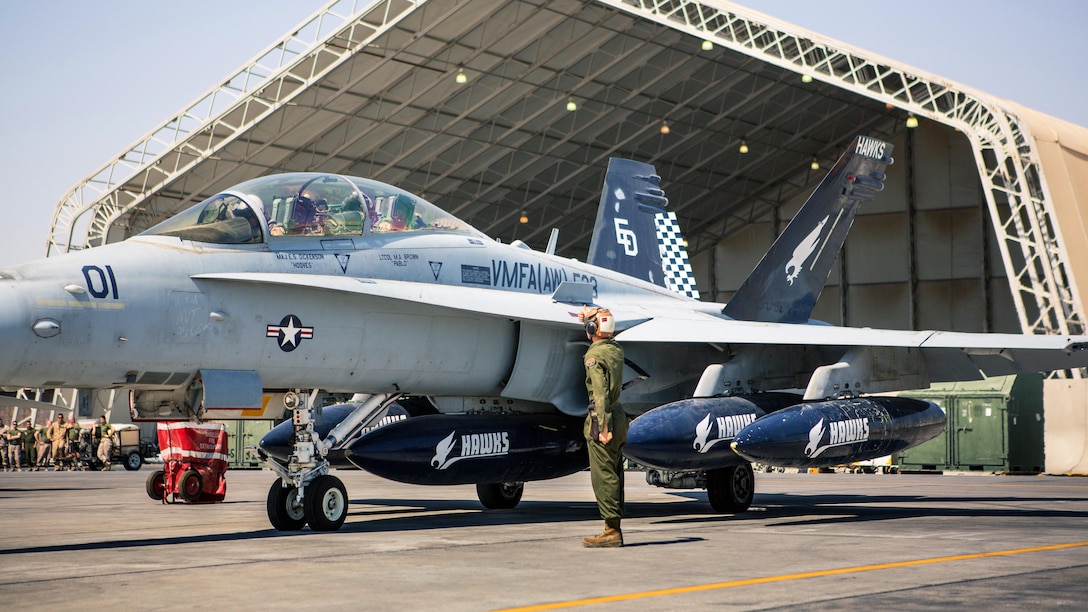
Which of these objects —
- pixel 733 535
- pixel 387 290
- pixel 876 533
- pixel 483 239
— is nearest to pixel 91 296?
pixel 387 290

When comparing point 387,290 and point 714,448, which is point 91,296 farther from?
point 714,448

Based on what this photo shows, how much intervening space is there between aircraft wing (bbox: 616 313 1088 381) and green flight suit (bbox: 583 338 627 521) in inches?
111

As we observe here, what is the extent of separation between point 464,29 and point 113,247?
68.7 ft

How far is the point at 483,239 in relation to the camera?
1149cm

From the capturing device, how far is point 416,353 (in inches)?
411

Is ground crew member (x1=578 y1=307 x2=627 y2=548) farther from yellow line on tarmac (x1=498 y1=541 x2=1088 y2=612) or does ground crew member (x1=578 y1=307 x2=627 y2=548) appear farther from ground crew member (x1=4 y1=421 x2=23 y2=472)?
ground crew member (x1=4 y1=421 x2=23 y2=472)

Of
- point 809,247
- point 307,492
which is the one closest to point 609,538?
point 307,492

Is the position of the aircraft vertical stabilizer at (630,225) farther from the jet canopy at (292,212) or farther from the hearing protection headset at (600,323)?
the hearing protection headset at (600,323)

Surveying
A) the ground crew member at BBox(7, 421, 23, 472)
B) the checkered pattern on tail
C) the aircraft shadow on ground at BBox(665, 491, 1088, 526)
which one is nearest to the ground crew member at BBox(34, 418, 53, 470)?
the ground crew member at BBox(7, 421, 23, 472)

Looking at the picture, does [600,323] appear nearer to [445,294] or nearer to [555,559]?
[555,559]

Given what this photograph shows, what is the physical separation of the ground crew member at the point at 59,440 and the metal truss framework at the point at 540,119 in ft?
16.3

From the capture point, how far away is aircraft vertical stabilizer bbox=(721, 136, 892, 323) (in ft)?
46.0

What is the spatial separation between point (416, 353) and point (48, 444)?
2579cm

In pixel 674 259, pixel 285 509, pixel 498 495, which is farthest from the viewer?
pixel 674 259
